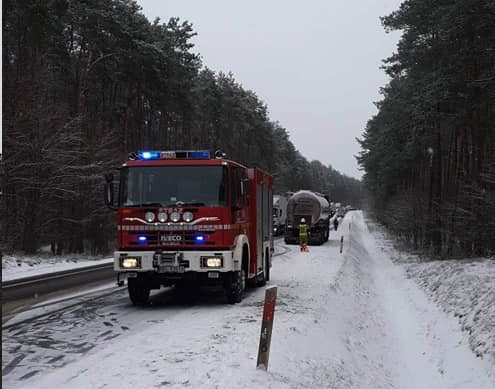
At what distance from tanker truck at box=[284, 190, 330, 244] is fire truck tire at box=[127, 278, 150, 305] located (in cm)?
2598

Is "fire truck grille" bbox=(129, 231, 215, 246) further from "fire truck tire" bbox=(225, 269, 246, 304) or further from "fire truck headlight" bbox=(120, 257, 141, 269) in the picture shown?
"fire truck tire" bbox=(225, 269, 246, 304)

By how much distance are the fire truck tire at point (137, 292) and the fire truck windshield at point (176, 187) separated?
5.93ft

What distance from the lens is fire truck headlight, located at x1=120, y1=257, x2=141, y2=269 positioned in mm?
11625

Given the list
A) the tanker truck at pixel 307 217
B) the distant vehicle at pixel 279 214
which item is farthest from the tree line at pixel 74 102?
the tanker truck at pixel 307 217

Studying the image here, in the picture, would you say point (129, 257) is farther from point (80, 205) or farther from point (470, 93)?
point (80, 205)

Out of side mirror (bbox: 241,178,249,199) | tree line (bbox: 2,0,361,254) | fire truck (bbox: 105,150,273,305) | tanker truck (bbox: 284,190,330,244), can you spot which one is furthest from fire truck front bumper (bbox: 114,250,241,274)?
tanker truck (bbox: 284,190,330,244)

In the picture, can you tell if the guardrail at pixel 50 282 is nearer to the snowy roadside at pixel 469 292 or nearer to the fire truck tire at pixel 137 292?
the fire truck tire at pixel 137 292

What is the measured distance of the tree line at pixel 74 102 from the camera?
87.1 ft

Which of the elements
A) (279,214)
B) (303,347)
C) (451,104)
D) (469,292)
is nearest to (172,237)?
(303,347)

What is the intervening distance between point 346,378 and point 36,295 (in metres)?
9.19

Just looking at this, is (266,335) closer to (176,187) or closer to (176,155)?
(176,187)

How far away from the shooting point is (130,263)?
11648 millimetres

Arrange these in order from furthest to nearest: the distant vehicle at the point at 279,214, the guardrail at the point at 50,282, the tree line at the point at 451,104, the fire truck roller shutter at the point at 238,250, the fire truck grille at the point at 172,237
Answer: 1. the distant vehicle at the point at 279,214
2. the tree line at the point at 451,104
3. the guardrail at the point at 50,282
4. the fire truck roller shutter at the point at 238,250
5. the fire truck grille at the point at 172,237

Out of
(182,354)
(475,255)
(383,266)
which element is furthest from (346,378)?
(383,266)
